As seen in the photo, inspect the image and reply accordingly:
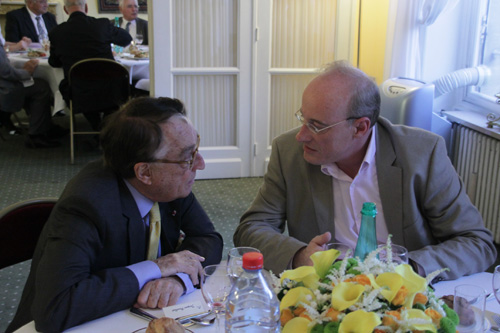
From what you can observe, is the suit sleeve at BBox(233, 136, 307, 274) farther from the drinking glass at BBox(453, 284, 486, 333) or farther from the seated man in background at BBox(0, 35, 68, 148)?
the seated man in background at BBox(0, 35, 68, 148)

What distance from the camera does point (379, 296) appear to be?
33.6 inches

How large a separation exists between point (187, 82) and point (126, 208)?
328cm

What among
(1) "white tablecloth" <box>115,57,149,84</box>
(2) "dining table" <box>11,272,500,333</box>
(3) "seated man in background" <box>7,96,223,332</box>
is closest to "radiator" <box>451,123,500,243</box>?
(2) "dining table" <box>11,272,500,333</box>

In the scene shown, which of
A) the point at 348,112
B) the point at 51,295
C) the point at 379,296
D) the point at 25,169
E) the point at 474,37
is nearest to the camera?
the point at 379,296

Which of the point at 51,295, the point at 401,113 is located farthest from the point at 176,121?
the point at 401,113

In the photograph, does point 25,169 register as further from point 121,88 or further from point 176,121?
point 176,121

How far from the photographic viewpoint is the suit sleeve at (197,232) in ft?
5.60

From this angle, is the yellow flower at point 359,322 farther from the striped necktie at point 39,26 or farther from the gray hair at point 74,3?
the striped necktie at point 39,26

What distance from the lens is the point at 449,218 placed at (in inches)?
68.7

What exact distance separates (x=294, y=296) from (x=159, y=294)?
527 mm

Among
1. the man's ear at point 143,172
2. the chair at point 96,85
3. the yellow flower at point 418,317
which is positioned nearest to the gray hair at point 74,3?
the chair at point 96,85

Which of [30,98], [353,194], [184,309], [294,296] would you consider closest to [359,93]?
[353,194]

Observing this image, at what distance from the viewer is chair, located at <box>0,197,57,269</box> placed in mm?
1617

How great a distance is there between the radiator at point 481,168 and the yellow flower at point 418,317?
107 inches
